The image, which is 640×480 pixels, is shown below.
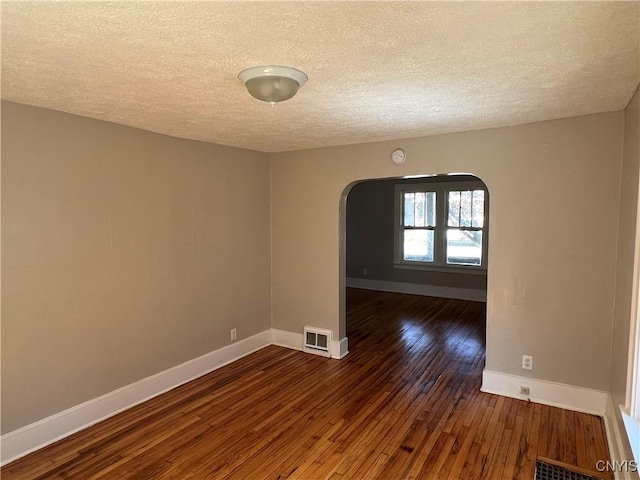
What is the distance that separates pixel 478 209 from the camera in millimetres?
6688

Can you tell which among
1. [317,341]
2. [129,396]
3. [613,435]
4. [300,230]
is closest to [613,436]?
[613,435]

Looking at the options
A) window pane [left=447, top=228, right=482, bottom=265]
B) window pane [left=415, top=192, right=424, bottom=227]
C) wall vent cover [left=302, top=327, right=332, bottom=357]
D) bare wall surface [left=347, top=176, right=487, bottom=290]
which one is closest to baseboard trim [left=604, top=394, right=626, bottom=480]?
wall vent cover [left=302, top=327, right=332, bottom=357]

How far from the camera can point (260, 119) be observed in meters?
2.77

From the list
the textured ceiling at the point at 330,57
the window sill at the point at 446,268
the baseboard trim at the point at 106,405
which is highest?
the textured ceiling at the point at 330,57

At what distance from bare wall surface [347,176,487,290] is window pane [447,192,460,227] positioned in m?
0.78

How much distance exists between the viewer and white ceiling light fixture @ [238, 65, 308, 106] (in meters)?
1.81

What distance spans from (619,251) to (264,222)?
10.6 ft

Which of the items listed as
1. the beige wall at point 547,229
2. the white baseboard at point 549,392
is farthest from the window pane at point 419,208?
the white baseboard at point 549,392

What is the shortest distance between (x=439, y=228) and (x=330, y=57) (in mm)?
5854

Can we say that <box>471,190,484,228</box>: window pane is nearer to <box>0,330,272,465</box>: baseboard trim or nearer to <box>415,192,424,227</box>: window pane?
<box>415,192,424,227</box>: window pane

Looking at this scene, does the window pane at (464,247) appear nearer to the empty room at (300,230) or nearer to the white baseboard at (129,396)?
the empty room at (300,230)

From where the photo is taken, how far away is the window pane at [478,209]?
6630 mm

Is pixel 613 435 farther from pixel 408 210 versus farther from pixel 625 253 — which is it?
pixel 408 210

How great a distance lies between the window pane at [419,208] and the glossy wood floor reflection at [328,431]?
3715 millimetres
